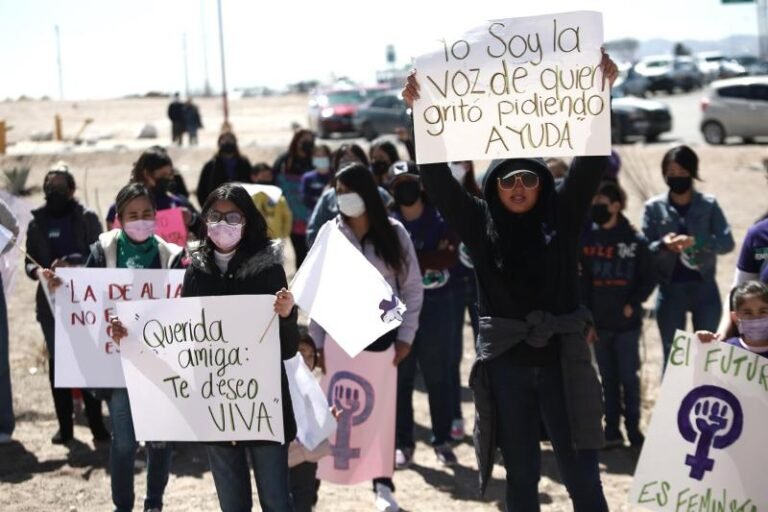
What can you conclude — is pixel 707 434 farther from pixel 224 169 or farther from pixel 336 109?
pixel 336 109

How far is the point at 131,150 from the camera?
3033 centimetres

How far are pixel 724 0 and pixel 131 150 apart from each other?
23.0 meters

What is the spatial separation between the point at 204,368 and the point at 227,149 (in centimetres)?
587

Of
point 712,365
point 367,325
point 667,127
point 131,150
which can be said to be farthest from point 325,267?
point 131,150

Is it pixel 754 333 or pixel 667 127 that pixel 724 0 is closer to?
pixel 667 127

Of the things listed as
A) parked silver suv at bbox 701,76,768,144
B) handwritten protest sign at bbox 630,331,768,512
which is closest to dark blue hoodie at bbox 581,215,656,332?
handwritten protest sign at bbox 630,331,768,512

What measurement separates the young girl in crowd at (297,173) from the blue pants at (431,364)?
4055 mm

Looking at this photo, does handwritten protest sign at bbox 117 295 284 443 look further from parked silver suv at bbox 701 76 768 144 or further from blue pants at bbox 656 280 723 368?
parked silver suv at bbox 701 76 768 144

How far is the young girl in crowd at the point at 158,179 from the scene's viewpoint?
7332 mm

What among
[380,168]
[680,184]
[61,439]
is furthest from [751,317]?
[61,439]

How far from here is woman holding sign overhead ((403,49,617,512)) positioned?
14.4 feet

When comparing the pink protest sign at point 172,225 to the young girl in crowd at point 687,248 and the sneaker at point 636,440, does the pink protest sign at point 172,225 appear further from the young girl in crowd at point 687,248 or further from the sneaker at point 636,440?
the sneaker at point 636,440

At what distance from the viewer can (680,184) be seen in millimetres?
7258

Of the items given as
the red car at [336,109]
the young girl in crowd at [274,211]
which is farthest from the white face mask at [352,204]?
the red car at [336,109]
